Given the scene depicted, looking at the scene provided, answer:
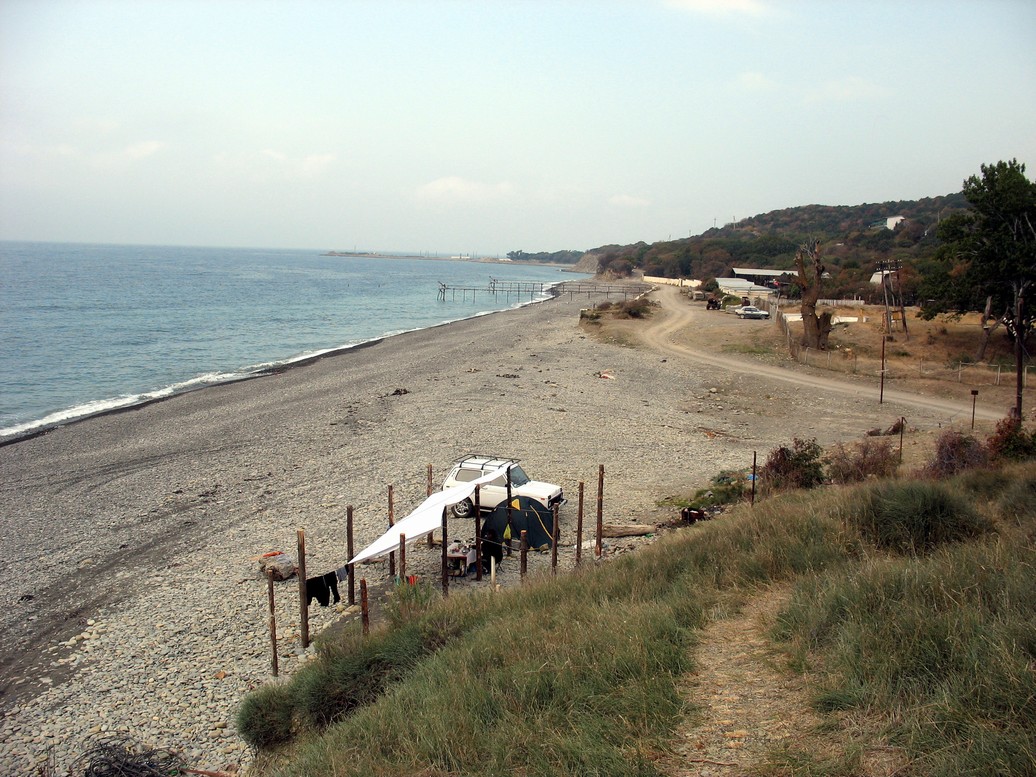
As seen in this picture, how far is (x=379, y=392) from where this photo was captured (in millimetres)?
33250

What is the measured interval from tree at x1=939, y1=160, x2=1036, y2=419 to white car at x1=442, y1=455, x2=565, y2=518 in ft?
67.2

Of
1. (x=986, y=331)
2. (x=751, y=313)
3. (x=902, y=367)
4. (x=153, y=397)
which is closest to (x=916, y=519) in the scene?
(x=902, y=367)

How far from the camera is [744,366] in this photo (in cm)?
3791

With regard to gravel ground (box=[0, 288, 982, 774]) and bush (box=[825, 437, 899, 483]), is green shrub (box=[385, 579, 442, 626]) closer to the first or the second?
gravel ground (box=[0, 288, 982, 774])

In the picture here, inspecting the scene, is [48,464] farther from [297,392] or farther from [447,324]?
[447,324]

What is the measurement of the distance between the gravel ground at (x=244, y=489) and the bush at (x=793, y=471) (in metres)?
2.40

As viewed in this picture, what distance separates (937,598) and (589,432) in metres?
18.4

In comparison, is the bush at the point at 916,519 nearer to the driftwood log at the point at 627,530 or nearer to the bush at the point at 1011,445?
the driftwood log at the point at 627,530

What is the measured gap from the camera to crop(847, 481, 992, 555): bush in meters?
9.55

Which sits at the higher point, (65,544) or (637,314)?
(637,314)

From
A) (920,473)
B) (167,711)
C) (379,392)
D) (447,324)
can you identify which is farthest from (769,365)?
(447,324)

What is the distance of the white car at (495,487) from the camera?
15.4 m

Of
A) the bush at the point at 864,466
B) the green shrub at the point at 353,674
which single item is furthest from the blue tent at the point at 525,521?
the bush at the point at 864,466

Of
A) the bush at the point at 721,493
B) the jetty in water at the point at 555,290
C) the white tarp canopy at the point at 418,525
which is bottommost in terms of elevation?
the bush at the point at 721,493
